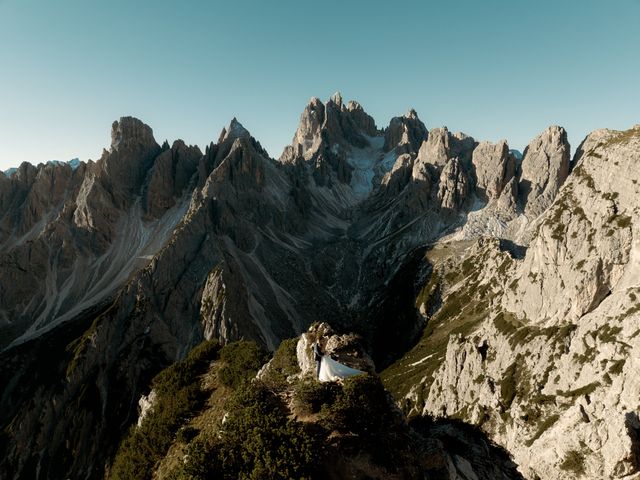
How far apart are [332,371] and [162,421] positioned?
1695cm

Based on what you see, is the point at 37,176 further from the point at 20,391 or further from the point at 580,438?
the point at 580,438

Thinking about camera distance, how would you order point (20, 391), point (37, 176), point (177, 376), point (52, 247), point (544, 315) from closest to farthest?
point (177, 376) < point (544, 315) < point (20, 391) < point (52, 247) < point (37, 176)

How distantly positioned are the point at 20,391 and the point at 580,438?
12141 cm

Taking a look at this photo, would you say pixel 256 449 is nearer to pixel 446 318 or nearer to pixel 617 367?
pixel 617 367

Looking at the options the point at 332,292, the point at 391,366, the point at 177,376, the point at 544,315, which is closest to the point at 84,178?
the point at 332,292

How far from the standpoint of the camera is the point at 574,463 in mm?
39312

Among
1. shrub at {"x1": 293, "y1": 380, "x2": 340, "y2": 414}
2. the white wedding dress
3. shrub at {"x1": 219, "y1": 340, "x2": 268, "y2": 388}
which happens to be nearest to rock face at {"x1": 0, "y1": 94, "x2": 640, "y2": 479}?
the white wedding dress

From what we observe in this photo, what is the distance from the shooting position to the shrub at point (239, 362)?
39906 millimetres

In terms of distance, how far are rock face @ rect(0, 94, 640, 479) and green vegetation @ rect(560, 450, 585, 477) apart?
13 cm

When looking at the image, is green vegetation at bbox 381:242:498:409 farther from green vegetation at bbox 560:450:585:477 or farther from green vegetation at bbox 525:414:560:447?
green vegetation at bbox 560:450:585:477

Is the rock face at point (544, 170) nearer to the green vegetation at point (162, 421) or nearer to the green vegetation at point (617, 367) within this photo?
the green vegetation at point (617, 367)

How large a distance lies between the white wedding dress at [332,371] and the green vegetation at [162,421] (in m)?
12.7

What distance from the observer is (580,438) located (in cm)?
4006

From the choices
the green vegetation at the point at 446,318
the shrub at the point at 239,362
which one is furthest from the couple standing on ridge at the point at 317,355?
the green vegetation at the point at 446,318
